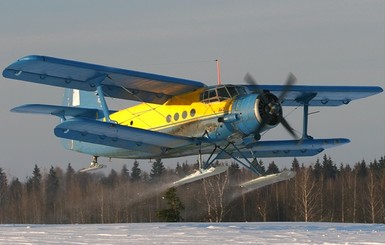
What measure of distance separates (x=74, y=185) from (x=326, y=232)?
4479cm

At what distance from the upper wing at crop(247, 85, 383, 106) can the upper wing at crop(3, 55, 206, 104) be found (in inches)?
170

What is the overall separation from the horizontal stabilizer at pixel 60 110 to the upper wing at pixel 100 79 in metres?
2.32

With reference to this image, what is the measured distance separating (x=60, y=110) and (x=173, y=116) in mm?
5219

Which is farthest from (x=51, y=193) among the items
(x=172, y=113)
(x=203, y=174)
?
(x=203, y=174)

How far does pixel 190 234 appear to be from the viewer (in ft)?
82.5

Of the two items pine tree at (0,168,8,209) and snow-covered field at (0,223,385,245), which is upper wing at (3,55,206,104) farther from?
pine tree at (0,168,8,209)

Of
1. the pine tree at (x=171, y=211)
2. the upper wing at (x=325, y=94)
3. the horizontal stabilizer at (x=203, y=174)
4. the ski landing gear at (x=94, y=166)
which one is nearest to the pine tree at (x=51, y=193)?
the pine tree at (x=171, y=211)

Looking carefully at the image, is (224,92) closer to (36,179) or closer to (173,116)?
(173,116)

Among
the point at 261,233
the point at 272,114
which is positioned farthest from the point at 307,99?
the point at 261,233

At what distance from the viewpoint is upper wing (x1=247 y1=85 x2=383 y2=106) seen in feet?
117

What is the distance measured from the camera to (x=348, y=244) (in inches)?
886

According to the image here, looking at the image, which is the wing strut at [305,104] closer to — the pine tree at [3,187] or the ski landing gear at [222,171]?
the ski landing gear at [222,171]

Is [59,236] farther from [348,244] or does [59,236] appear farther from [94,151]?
[94,151]

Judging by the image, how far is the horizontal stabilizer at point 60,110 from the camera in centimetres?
3362
